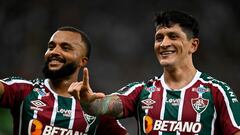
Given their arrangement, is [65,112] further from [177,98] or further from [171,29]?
[171,29]

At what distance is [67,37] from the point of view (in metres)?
4.04

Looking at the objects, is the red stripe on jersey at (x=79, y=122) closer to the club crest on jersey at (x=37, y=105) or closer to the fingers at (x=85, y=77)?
the club crest on jersey at (x=37, y=105)

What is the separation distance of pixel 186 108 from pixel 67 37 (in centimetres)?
98

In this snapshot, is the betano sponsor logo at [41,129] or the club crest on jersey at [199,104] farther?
the betano sponsor logo at [41,129]

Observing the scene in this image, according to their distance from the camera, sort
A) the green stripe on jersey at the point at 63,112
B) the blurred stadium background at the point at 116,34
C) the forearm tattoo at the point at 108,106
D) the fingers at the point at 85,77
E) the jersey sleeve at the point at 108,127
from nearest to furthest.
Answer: the fingers at the point at 85,77 → the forearm tattoo at the point at 108,106 → the green stripe on jersey at the point at 63,112 → the jersey sleeve at the point at 108,127 → the blurred stadium background at the point at 116,34

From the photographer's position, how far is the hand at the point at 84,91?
3.25 metres

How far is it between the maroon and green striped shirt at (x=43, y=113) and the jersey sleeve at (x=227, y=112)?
779mm

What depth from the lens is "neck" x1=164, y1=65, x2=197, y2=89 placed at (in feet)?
12.4

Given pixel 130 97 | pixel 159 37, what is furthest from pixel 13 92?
pixel 159 37

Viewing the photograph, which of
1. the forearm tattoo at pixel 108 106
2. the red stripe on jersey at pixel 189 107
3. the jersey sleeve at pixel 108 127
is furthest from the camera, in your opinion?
the jersey sleeve at pixel 108 127

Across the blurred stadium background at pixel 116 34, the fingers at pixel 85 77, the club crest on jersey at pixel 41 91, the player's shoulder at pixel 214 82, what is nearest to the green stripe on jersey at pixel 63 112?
the club crest on jersey at pixel 41 91

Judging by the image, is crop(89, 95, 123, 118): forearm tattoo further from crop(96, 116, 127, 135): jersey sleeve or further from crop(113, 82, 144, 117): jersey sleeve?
crop(96, 116, 127, 135): jersey sleeve

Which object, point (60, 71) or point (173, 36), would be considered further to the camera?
point (60, 71)

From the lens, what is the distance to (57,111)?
387 cm
